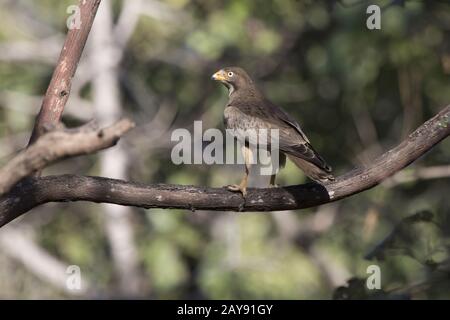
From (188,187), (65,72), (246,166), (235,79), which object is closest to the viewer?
(188,187)

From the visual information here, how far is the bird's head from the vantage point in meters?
8.00

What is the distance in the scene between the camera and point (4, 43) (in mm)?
14805

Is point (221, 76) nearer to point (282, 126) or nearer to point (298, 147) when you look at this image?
point (282, 126)

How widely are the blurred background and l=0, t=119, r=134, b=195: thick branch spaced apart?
812 cm

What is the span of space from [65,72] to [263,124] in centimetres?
171

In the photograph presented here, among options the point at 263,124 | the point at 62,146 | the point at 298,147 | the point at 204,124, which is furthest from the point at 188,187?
the point at 204,124

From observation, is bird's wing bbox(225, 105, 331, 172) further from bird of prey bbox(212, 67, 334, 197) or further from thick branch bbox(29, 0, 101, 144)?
thick branch bbox(29, 0, 101, 144)

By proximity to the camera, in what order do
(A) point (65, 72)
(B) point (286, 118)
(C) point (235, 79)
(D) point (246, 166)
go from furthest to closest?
(C) point (235, 79) → (B) point (286, 118) → (D) point (246, 166) → (A) point (65, 72)

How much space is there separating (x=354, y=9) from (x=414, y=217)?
4792 millimetres

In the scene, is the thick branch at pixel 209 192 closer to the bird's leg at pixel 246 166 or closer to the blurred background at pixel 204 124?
the bird's leg at pixel 246 166

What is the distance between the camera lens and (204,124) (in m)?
14.4

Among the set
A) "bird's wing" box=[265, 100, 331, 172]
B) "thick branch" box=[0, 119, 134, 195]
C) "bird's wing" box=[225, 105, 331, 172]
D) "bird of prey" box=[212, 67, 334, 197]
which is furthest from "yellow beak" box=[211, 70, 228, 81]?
"thick branch" box=[0, 119, 134, 195]

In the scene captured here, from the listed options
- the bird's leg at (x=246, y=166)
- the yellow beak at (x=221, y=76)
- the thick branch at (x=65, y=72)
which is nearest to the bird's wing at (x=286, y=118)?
the bird's leg at (x=246, y=166)

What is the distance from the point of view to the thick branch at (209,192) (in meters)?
5.11
